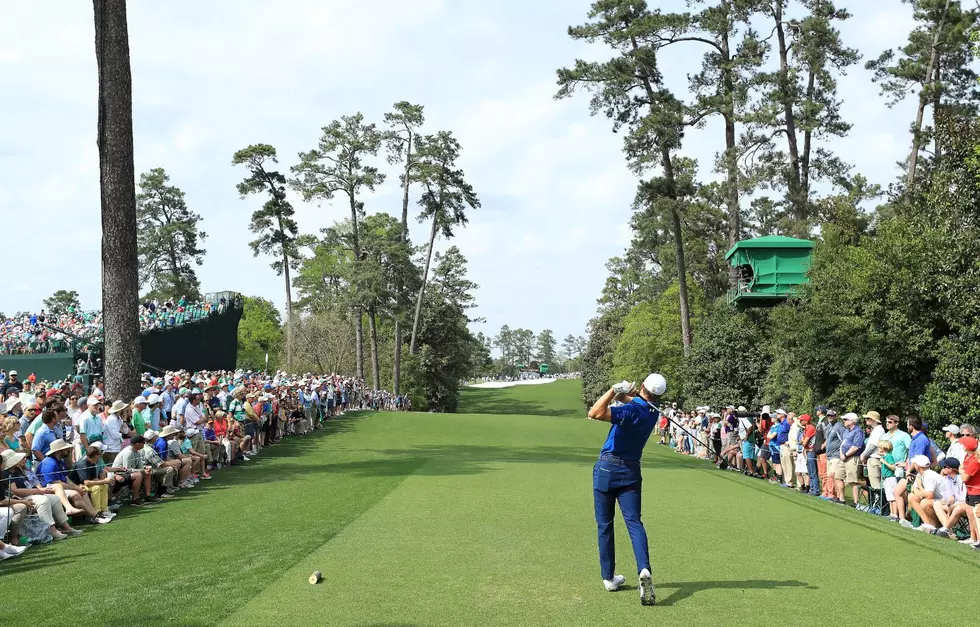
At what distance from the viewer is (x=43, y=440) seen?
12117 millimetres

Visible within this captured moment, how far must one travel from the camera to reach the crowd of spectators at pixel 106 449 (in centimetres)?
1065

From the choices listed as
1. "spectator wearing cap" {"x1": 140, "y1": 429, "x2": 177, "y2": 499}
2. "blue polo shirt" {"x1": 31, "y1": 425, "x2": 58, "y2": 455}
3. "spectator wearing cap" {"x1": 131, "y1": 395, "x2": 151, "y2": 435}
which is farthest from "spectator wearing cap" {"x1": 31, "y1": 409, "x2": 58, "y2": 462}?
"spectator wearing cap" {"x1": 131, "y1": 395, "x2": 151, "y2": 435}

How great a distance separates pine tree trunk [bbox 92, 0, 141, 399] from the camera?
17.0 metres

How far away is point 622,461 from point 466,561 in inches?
76.9

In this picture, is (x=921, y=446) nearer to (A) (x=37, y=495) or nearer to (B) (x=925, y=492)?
(B) (x=925, y=492)

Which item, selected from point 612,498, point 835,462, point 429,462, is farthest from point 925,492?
point 429,462

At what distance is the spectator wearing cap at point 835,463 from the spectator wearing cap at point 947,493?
3.72 m

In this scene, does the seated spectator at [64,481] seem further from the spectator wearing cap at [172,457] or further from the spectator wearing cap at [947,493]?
the spectator wearing cap at [947,493]

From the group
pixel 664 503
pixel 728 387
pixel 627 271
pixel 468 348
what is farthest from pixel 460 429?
pixel 627 271

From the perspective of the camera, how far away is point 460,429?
111 feet

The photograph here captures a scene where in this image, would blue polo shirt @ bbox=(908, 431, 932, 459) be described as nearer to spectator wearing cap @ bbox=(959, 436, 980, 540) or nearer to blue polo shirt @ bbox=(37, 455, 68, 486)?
spectator wearing cap @ bbox=(959, 436, 980, 540)

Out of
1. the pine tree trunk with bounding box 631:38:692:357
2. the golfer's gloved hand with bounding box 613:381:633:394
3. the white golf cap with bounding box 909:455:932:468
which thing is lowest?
the white golf cap with bounding box 909:455:932:468

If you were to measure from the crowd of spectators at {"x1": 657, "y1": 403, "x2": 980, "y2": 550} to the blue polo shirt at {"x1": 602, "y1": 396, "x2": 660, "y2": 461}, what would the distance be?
4.01 m

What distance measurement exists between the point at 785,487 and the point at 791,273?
17205mm
